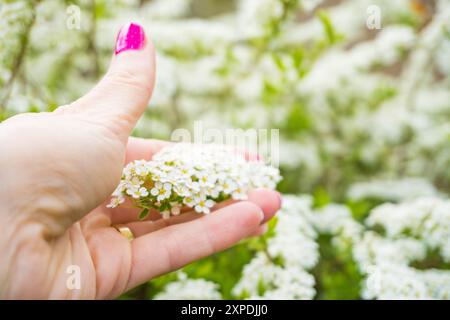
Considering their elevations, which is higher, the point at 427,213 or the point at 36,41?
the point at 36,41

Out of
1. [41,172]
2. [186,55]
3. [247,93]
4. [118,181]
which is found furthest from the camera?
[186,55]

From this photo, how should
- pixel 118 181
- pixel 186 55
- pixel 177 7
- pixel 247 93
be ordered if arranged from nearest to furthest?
1. pixel 118 181
2. pixel 247 93
3. pixel 186 55
4. pixel 177 7

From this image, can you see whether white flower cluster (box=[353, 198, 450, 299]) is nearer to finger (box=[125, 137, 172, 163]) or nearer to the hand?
the hand

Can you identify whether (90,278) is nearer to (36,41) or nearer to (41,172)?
(41,172)

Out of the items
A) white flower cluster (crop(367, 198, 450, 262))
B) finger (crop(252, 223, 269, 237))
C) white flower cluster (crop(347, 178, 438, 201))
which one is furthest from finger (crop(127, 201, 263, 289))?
white flower cluster (crop(347, 178, 438, 201))
